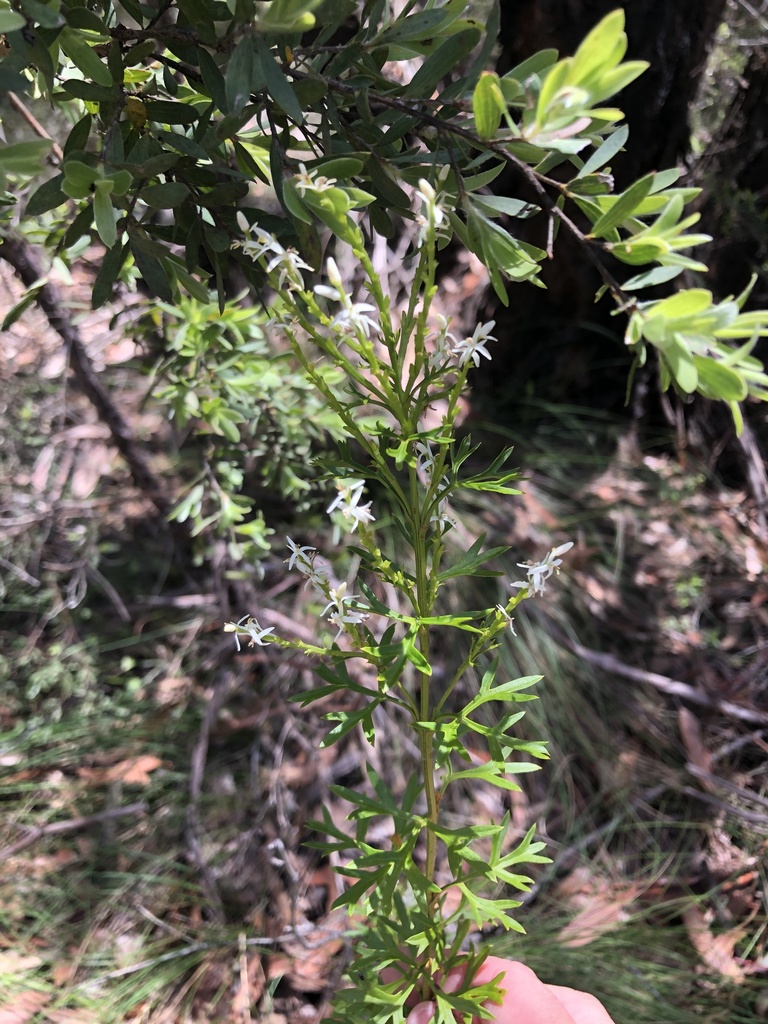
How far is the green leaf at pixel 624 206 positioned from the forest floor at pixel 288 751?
3.48 feet

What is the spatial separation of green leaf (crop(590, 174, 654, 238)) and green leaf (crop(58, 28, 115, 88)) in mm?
378

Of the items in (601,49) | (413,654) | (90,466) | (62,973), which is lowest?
(62,973)

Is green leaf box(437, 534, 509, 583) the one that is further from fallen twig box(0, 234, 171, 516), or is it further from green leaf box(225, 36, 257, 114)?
fallen twig box(0, 234, 171, 516)

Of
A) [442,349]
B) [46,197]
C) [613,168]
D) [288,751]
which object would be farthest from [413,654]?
[613,168]

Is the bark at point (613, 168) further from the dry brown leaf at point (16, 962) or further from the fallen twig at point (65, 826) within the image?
the dry brown leaf at point (16, 962)

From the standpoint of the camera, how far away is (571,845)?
1.71 metres

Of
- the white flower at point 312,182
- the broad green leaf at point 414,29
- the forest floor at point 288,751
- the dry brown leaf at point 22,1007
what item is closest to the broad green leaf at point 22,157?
the white flower at point 312,182

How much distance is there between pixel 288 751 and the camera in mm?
1817

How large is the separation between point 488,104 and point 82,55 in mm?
296

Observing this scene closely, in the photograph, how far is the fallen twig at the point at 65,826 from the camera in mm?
1718

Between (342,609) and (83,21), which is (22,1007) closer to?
(342,609)

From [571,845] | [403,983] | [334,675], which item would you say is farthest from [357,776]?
[334,675]

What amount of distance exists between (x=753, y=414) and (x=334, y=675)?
1.91m

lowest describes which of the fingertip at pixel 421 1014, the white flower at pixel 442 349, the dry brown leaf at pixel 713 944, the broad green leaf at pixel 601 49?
the dry brown leaf at pixel 713 944
